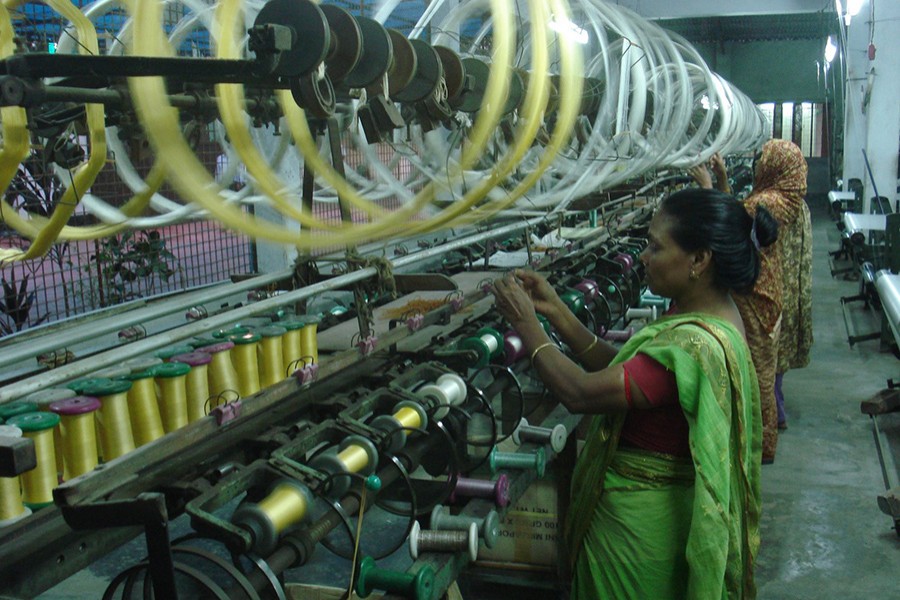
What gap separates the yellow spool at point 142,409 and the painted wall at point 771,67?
17628mm

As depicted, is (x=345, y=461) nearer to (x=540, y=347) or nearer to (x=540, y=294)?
(x=540, y=347)

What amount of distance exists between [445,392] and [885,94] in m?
7.60

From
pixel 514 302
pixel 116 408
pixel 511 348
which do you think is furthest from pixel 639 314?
pixel 116 408

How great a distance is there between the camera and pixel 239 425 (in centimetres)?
207

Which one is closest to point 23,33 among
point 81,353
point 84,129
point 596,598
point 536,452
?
point 84,129

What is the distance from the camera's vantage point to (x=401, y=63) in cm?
192

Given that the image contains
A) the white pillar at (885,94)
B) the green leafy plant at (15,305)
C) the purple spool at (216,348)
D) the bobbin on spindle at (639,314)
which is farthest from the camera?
the white pillar at (885,94)

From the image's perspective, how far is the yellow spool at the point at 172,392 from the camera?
207cm

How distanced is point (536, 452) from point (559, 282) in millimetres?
1747

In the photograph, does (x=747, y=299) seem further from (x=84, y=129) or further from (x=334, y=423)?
(x=84, y=129)

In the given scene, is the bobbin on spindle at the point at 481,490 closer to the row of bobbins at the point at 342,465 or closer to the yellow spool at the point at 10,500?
the row of bobbins at the point at 342,465

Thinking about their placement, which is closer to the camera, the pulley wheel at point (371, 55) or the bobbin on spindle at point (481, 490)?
the pulley wheel at point (371, 55)

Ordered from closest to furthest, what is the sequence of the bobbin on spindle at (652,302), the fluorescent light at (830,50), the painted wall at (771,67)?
the bobbin on spindle at (652,302)
the fluorescent light at (830,50)
the painted wall at (771,67)

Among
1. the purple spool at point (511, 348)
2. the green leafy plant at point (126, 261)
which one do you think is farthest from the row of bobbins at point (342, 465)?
the green leafy plant at point (126, 261)
